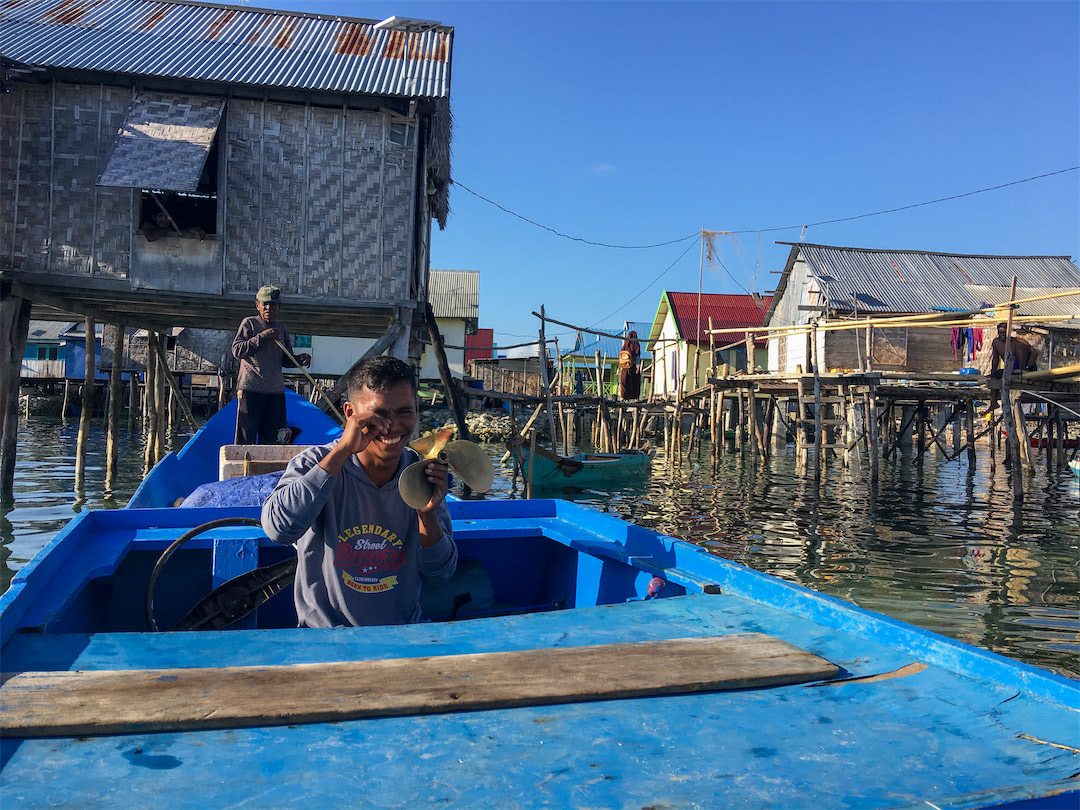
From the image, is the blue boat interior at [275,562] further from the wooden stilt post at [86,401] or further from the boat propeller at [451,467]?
the wooden stilt post at [86,401]

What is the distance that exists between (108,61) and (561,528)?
823cm

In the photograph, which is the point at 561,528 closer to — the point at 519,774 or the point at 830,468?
the point at 519,774

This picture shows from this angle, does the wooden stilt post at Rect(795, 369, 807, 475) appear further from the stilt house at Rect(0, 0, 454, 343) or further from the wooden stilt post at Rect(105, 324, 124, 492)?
the wooden stilt post at Rect(105, 324, 124, 492)

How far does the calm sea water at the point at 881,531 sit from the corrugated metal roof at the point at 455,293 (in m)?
14.6

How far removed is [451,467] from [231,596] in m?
1.17

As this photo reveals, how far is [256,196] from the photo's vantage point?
8977 millimetres

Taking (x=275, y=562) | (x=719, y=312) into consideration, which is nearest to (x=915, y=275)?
(x=719, y=312)

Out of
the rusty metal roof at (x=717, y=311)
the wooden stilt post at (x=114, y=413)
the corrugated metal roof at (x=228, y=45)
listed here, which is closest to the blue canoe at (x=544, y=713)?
the corrugated metal roof at (x=228, y=45)

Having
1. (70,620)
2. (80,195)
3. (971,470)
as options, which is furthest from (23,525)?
(971,470)

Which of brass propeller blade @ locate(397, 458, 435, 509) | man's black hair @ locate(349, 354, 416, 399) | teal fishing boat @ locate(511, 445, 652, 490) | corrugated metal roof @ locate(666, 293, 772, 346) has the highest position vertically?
corrugated metal roof @ locate(666, 293, 772, 346)

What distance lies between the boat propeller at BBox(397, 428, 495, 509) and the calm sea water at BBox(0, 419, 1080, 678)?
4191 millimetres

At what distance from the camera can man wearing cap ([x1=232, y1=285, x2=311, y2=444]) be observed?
6.80 meters

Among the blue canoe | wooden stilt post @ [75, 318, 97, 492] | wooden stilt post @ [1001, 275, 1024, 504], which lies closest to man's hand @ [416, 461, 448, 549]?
the blue canoe

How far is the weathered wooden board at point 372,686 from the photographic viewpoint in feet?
5.34
